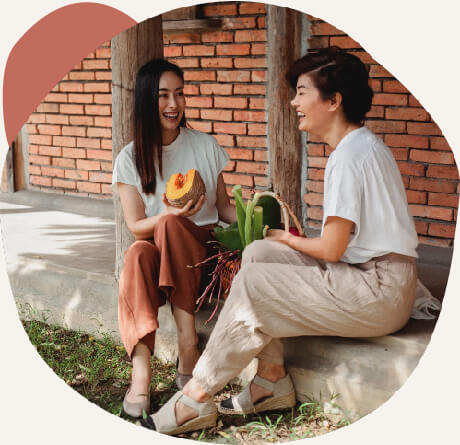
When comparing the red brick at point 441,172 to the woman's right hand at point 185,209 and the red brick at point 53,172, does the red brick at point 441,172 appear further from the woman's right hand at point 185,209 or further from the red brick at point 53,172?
the red brick at point 53,172

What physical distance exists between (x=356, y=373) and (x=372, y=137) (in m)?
0.93

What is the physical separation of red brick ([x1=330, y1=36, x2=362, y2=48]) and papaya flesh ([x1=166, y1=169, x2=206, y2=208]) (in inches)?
68.5

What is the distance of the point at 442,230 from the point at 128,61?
202cm

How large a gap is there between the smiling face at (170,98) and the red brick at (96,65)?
9.05 feet

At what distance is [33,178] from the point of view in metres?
6.36

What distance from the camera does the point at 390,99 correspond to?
4289mm

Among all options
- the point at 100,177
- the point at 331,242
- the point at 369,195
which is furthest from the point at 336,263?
the point at 100,177


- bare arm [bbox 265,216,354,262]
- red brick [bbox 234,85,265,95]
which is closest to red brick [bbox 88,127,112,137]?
red brick [bbox 234,85,265,95]

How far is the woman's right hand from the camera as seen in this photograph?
3.02 meters

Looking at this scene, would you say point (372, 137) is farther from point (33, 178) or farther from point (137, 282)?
point (33, 178)

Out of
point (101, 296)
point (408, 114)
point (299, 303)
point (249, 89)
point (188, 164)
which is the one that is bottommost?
point (101, 296)

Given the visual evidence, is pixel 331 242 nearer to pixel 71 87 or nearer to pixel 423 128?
pixel 423 128

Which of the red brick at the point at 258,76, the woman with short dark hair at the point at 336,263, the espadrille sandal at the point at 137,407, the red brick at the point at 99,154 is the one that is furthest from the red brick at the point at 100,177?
the woman with short dark hair at the point at 336,263

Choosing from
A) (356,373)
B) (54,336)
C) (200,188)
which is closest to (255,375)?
(356,373)
